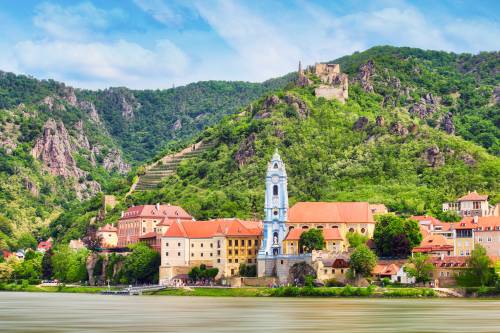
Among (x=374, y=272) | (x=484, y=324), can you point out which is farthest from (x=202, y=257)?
(x=484, y=324)

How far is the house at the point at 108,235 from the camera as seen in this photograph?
18100 centimetres

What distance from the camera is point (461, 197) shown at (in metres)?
170

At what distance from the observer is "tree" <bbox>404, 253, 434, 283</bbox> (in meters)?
126

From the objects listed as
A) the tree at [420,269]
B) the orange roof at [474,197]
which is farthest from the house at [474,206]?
the tree at [420,269]

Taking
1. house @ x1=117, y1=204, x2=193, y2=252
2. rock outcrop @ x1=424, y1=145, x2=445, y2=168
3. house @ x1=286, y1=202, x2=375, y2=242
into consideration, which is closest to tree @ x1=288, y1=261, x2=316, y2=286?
house @ x1=286, y1=202, x2=375, y2=242

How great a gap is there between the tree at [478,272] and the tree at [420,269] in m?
3.86

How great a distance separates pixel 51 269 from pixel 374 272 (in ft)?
204

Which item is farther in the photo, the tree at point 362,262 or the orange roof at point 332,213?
the orange roof at point 332,213

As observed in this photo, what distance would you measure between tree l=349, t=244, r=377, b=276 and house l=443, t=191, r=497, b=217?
1363 inches

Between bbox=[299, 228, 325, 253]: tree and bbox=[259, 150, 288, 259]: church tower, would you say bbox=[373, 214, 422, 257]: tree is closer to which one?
bbox=[299, 228, 325, 253]: tree

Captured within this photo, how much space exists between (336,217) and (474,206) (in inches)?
958

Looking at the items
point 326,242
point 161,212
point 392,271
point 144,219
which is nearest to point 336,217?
point 326,242

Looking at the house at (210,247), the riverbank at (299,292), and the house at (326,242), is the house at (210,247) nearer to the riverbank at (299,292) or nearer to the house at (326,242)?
the house at (326,242)

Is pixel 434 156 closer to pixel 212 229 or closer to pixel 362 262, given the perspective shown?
pixel 212 229
